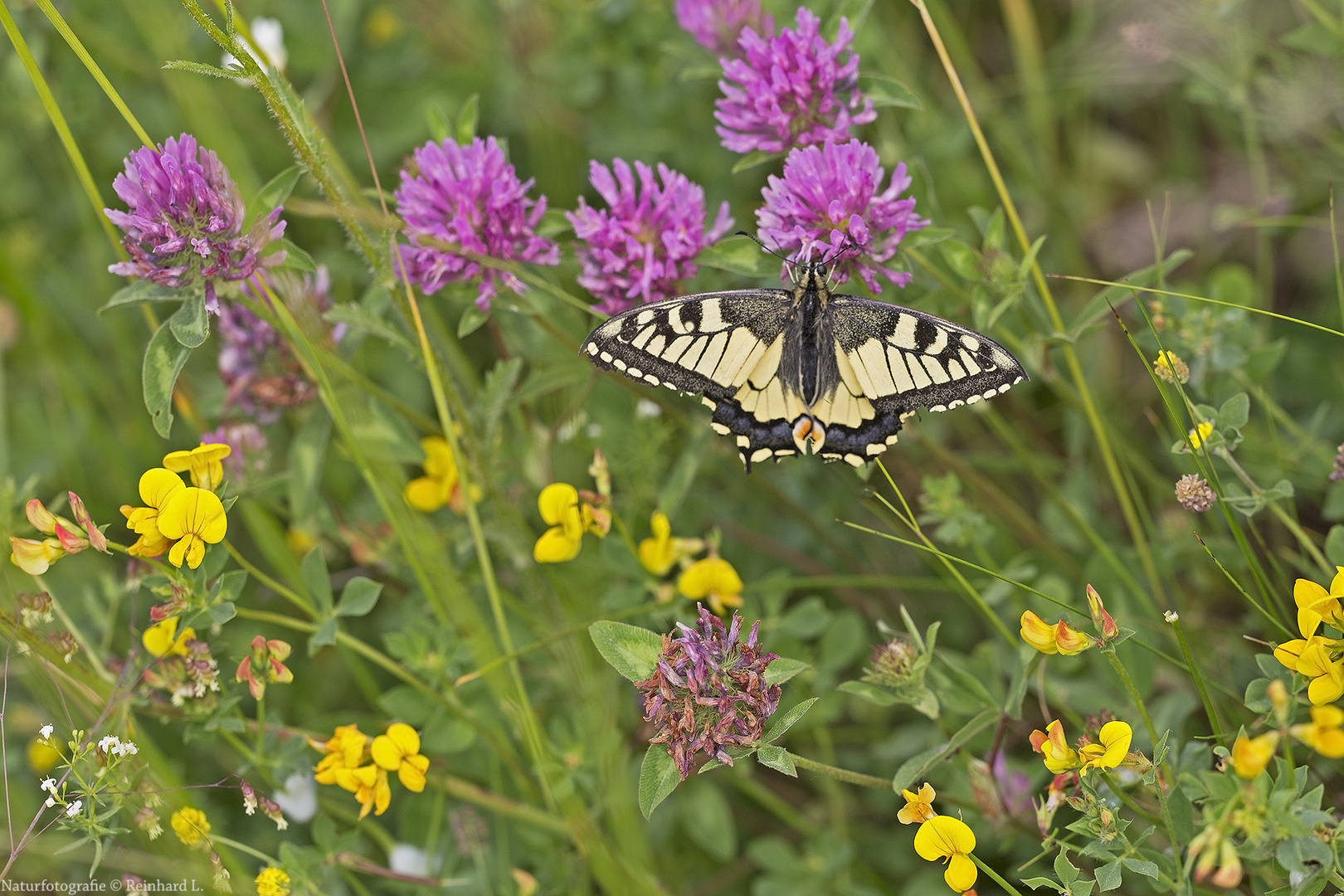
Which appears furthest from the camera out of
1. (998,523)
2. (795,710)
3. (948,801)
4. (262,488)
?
(998,523)

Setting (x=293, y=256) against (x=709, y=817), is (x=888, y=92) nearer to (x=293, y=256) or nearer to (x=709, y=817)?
(x=293, y=256)

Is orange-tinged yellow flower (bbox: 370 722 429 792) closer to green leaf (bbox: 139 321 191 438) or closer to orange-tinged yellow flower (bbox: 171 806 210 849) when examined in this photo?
orange-tinged yellow flower (bbox: 171 806 210 849)

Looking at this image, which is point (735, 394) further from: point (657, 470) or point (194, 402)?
point (194, 402)

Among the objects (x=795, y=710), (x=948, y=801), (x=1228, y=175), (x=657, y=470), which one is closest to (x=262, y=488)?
(x=657, y=470)

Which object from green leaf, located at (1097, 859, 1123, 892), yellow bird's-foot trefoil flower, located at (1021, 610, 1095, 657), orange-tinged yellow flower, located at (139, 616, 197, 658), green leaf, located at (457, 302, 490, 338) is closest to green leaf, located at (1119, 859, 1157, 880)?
green leaf, located at (1097, 859, 1123, 892)

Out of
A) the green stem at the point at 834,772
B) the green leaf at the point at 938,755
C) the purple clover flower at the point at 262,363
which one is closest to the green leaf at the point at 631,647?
the green stem at the point at 834,772
